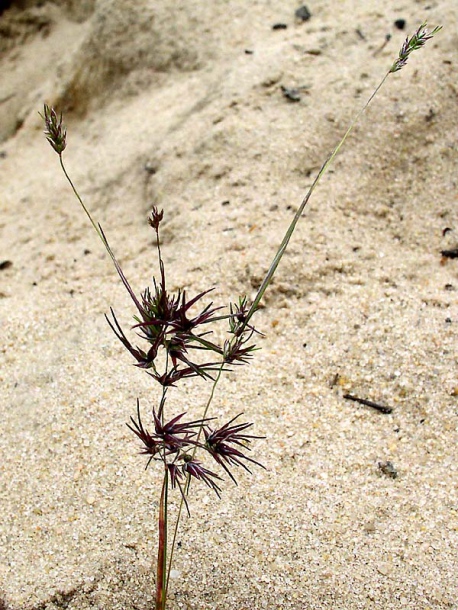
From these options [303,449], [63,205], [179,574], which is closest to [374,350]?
[303,449]

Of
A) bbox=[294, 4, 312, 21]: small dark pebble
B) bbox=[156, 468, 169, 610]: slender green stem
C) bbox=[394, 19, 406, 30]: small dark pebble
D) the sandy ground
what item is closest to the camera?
bbox=[156, 468, 169, 610]: slender green stem

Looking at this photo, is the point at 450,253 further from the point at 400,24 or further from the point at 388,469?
the point at 400,24

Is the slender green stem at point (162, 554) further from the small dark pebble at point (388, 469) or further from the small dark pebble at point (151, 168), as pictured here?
the small dark pebble at point (151, 168)

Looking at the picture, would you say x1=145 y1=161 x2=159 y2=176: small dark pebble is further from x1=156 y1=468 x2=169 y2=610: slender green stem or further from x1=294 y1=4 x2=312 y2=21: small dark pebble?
x1=156 y1=468 x2=169 y2=610: slender green stem

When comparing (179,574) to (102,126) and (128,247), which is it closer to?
(128,247)

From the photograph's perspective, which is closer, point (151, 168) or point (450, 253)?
point (450, 253)

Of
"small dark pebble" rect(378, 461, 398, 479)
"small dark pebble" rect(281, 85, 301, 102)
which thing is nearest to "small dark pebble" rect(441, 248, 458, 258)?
"small dark pebble" rect(378, 461, 398, 479)

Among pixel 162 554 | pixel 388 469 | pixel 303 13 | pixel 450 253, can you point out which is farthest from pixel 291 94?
pixel 162 554
